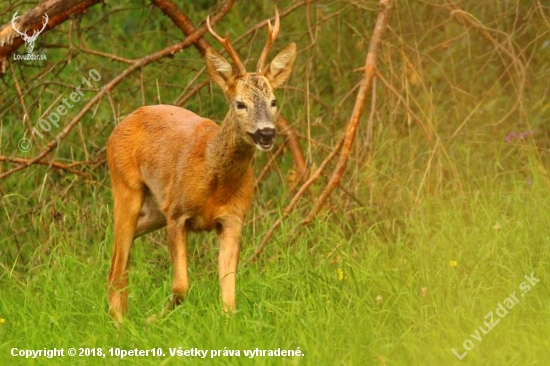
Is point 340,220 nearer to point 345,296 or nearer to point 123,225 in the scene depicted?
point 123,225

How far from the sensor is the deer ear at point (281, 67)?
5977 millimetres

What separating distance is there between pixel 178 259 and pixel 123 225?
717 millimetres

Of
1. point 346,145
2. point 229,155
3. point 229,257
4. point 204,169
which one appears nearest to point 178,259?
point 229,257

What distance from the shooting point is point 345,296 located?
→ 5.63 metres

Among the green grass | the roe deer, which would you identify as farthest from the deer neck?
the green grass

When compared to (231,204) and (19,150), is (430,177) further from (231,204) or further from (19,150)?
(19,150)

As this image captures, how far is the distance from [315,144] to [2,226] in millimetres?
2246

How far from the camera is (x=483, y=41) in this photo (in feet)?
28.1

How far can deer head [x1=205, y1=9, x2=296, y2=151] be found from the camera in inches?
221

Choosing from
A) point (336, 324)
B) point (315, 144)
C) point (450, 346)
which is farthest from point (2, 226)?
point (450, 346)

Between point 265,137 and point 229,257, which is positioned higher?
point 265,137

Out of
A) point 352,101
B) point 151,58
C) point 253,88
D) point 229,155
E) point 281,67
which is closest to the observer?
point 253,88

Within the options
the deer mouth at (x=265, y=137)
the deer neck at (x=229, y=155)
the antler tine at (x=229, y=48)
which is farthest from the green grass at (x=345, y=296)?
the antler tine at (x=229, y=48)

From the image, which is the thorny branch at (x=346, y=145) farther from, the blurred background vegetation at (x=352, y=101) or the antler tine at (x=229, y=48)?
the antler tine at (x=229, y=48)
